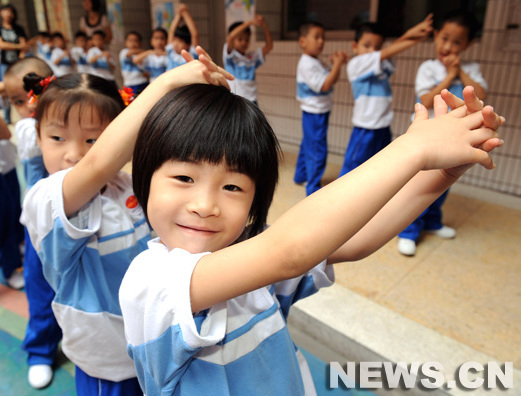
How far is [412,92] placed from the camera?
3.72m

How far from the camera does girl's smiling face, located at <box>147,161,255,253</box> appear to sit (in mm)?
684

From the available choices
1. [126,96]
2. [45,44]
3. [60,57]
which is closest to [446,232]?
[126,96]

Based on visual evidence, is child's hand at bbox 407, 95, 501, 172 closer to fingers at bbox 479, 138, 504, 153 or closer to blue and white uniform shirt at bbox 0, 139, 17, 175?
fingers at bbox 479, 138, 504, 153

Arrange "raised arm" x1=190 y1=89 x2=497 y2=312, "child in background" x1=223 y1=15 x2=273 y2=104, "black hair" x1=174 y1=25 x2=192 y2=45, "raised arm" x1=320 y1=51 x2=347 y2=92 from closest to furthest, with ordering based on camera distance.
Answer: "raised arm" x1=190 y1=89 x2=497 y2=312, "raised arm" x1=320 y1=51 x2=347 y2=92, "child in background" x1=223 y1=15 x2=273 y2=104, "black hair" x1=174 y1=25 x2=192 y2=45

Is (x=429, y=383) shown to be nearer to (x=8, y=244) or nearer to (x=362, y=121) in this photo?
(x=362, y=121)

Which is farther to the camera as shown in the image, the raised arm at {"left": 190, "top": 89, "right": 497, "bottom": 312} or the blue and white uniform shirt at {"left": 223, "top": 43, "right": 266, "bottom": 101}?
the blue and white uniform shirt at {"left": 223, "top": 43, "right": 266, "bottom": 101}

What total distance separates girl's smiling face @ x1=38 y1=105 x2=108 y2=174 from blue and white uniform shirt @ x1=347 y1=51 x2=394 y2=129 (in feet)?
7.24

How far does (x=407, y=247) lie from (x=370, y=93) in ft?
3.76

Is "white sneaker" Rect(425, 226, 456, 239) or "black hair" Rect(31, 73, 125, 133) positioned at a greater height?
"black hair" Rect(31, 73, 125, 133)

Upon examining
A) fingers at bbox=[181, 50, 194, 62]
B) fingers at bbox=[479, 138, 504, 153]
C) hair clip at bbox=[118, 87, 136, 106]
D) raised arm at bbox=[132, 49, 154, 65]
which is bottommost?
raised arm at bbox=[132, 49, 154, 65]

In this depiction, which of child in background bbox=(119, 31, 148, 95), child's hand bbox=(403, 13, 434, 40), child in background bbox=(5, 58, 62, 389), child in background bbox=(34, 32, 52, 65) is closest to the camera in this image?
child in background bbox=(5, 58, 62, 389)

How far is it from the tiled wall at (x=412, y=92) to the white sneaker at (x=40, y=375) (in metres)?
2.04

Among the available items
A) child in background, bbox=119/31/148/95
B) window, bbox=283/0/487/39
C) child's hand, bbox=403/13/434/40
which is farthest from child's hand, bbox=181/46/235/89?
child in background, bbox=119/31/148/95

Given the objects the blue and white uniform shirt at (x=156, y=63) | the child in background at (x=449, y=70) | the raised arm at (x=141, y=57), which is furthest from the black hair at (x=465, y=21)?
the raised arm at (x=141, y=57)
